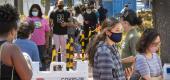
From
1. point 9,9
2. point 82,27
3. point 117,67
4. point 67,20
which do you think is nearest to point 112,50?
point 117,67

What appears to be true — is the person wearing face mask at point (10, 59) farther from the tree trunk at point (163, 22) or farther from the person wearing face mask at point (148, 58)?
the tree trunk at point (163, 22)

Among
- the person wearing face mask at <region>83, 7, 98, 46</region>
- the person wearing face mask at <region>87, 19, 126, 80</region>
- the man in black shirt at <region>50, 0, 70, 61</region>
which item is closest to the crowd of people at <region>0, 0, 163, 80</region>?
the person wearing face mask at <region>87, 19, 126, 80</region>

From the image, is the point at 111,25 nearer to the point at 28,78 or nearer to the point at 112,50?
the point at 112,50

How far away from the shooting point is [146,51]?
6086 millimetres

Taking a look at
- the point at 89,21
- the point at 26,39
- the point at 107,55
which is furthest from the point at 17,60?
the point at 89,21

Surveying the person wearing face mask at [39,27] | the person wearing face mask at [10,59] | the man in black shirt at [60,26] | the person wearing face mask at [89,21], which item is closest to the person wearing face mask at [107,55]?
the person wearing face mask at [10,59]

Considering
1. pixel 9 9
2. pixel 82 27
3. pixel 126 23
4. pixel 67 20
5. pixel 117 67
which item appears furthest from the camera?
pixel 82 27

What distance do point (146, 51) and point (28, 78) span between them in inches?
71.7

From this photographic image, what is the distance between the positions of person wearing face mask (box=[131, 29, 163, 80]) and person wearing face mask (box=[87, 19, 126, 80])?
0.23 m

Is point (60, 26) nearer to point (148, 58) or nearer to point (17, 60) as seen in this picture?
point (148, 58)

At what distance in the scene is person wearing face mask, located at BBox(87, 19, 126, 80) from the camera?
227 inches

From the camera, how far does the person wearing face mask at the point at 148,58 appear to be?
5.99m

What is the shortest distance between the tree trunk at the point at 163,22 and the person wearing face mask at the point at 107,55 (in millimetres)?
3521

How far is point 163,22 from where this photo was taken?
9.55 metres
